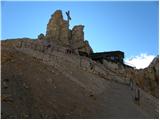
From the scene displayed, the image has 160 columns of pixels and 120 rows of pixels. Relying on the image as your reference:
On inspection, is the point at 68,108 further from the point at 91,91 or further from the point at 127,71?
the point at 127,71

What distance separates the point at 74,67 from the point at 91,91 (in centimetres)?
808

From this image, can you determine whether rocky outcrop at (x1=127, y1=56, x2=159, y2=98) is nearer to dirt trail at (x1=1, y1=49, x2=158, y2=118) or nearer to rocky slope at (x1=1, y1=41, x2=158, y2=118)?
rocky slope at (x1=1, y1=41, x2=158, y2=118)

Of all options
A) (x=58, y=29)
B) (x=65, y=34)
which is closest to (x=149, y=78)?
(x=65, y=34)

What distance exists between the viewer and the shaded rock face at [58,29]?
7562 centimetres

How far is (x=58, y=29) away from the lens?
77875 mm

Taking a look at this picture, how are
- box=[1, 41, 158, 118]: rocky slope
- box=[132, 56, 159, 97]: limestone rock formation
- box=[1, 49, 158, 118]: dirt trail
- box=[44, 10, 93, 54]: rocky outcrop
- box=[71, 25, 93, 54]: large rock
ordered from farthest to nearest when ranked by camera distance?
box=[44, 10, 93, 54]: rocky outcrop < box=[71, 25, 93, 54]: large rock < box=[132, 56, 159, 97]: limestone rock formation < box=[1, 41, 158, 118]: rocky slope < box=[1, 49, 158, 118]: dirt trail

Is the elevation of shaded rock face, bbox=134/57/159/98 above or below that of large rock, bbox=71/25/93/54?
below

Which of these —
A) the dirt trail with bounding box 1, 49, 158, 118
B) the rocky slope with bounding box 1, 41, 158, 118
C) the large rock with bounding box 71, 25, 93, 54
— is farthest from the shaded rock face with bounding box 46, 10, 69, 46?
the dirt trail with bounding box 1, 49, 158, 118

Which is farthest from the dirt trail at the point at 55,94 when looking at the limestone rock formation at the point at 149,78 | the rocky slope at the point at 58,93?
the limestone rock formation at the point at 149,78

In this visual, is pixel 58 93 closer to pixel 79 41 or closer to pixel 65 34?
pixel 79 41

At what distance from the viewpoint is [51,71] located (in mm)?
35000

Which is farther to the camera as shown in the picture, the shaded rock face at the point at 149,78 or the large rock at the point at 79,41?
the large rock at the point at 79,41

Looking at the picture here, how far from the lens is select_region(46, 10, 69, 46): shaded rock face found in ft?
248

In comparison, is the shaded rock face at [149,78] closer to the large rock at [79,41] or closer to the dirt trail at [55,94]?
the large rock at [79,41]
